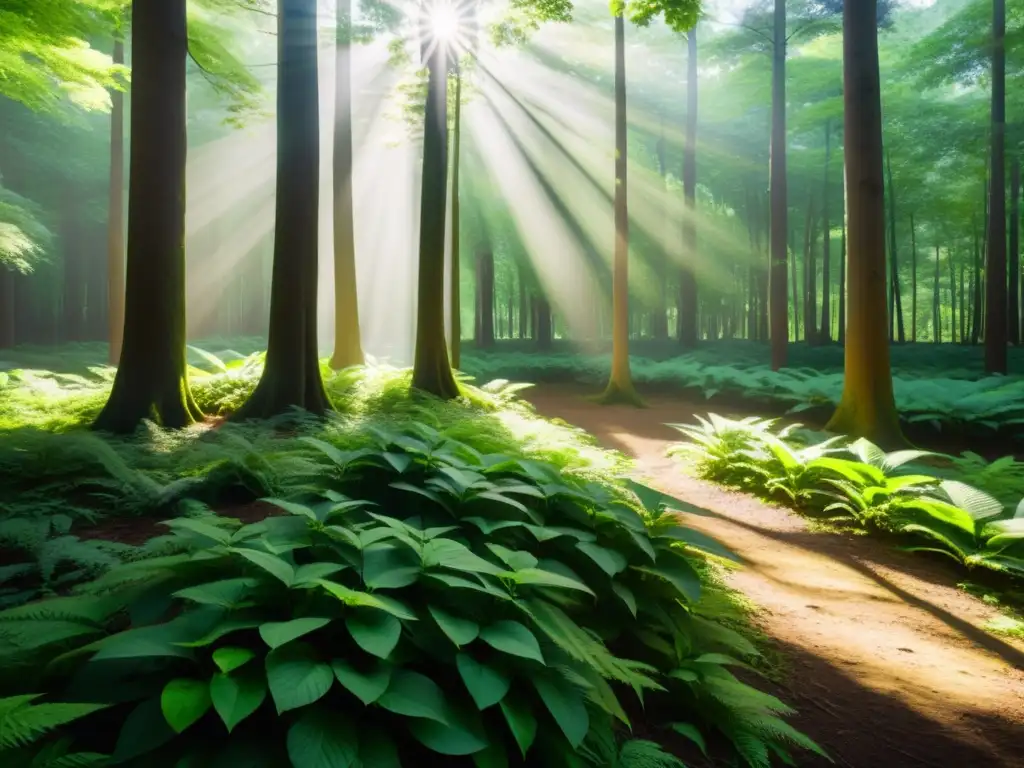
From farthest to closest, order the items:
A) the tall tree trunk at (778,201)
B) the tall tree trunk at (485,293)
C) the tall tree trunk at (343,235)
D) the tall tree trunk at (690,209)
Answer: the tall tree trunk at (485,293) < the tall tree trunk at (690,209) < the tall tree trunk at (778,201) < the tall tree trunk at (343,235)

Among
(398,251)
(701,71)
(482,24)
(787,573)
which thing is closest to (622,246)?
(482,24)

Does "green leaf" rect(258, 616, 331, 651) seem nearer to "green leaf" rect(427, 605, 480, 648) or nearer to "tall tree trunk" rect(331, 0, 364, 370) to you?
"green leaf" rect(427, 605, 480, 648)

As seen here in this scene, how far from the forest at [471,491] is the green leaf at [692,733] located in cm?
3

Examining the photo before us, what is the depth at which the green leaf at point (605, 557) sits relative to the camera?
2721 mm

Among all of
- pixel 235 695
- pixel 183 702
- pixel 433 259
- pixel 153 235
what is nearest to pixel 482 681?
pixel 235 695

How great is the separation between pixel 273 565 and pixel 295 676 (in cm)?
41

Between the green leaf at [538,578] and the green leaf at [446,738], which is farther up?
the green leaf at [538,578]

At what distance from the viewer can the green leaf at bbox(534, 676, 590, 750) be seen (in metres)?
1.88

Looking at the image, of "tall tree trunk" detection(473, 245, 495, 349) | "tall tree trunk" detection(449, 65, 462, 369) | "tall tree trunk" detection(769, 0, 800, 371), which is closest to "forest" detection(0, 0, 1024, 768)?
"tall tree trunk" detection(769, 0, 800, 371)

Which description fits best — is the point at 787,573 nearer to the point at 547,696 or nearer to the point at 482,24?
the point at 547,696

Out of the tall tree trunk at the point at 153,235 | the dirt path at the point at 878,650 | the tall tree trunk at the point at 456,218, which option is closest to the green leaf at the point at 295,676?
the dirt path at the point at 878,650

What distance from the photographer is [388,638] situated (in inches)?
72.7

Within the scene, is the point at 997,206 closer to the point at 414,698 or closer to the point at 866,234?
the point at 866,234

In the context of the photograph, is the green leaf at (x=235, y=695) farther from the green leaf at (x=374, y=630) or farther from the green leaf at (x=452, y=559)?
the green leaf at (x=452, y=559)
